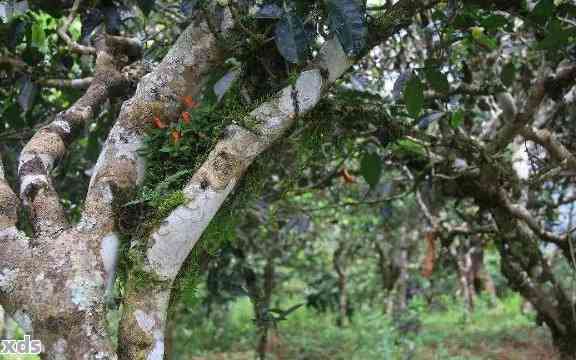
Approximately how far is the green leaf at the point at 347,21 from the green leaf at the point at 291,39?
106mm

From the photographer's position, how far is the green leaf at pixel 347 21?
1.66m

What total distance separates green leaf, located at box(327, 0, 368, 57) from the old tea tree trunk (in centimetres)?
14

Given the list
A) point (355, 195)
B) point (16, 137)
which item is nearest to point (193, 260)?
point (16, 137)

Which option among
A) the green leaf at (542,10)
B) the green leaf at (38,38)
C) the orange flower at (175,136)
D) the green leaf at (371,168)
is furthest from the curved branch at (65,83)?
the green leaf at (542,10)

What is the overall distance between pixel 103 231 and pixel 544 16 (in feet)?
5.47

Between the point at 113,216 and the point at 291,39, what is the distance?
2.36 feet

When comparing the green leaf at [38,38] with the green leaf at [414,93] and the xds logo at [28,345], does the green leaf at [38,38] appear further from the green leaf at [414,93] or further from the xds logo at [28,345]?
the green leaf at [414,93]

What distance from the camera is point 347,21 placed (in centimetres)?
166

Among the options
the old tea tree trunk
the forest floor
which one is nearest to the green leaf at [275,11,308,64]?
the old tea tree trunk

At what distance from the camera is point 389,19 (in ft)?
6.09

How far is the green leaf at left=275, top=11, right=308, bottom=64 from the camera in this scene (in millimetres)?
1724

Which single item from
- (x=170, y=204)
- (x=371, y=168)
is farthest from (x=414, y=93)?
(x=170, y=204)

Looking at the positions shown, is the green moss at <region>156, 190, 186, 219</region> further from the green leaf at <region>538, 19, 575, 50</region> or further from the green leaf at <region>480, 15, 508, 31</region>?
the green leaf at <region>538, 19, 575, 50</region>

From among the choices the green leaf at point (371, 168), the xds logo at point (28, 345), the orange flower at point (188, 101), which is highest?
the green leaf at point (371, 168)
